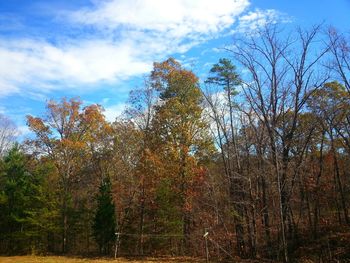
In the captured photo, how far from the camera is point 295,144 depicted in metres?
18.9

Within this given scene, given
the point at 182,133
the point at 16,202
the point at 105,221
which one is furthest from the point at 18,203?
the point at 182,133

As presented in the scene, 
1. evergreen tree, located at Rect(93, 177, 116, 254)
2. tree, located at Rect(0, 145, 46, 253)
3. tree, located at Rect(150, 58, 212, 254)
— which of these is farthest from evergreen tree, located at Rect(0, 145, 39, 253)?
tree, located at Rect(150, 58, 212, 254)

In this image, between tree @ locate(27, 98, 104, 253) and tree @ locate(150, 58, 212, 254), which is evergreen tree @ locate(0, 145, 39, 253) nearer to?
tree @ locate(27, 98, 104, 253)

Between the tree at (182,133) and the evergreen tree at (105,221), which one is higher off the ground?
the tree at (182,133)

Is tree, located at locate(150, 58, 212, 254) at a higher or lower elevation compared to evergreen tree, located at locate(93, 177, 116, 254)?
higher

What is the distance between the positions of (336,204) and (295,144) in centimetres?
711

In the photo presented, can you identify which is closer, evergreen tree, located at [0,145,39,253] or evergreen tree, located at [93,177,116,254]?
evergreen tree, located at [93,177,116,254]

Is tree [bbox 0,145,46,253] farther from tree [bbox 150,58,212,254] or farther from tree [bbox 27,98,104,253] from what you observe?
tree [bbox 150,58,212,254]

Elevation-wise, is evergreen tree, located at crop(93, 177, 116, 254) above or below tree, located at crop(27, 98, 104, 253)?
below

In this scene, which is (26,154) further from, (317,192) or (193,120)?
(317,192)

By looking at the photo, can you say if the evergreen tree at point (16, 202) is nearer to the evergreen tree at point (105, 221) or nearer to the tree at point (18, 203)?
the tree at point (18, 203)

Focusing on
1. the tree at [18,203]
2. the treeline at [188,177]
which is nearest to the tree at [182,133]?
the treeline at [188,177]

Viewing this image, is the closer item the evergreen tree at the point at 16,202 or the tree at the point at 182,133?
the tree at the point at 182,133

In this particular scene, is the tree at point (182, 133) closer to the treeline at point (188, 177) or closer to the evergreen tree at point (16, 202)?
the treeline at point (188, 177)
